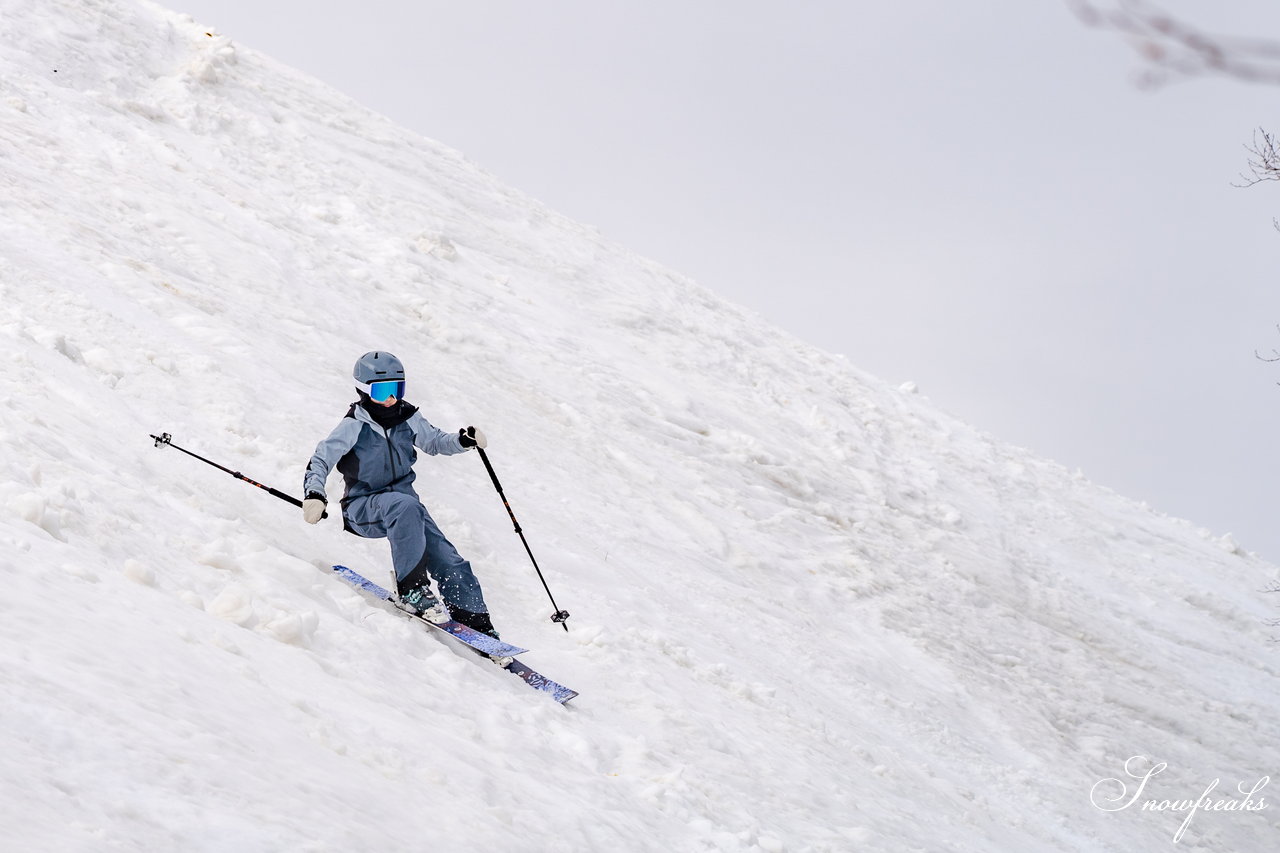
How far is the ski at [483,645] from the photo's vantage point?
20.3 ft

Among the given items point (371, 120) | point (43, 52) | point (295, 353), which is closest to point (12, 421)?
point (295, 353)

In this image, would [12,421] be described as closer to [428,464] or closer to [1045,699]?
[428,464]

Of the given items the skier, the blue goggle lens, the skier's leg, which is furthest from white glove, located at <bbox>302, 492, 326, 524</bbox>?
the blue goggle lens

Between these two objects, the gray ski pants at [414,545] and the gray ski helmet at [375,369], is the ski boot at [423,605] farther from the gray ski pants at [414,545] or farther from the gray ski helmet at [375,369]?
the gray ski helmet at [375,369]

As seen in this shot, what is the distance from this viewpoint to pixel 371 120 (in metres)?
22.3

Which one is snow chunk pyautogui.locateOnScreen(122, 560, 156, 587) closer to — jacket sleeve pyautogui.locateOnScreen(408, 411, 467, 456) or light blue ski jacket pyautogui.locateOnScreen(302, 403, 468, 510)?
light blue ski jacket pyautogui.locateOnScreen(302, 403, 468, 510)

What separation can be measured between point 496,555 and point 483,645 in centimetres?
229

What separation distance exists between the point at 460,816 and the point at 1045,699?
10174 millimetres

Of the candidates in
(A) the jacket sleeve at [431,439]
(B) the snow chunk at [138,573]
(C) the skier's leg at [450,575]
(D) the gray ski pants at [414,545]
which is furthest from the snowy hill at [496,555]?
(A) the jacket sleeve at [431,439]

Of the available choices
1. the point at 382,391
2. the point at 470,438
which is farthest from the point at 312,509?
the point at 470,438

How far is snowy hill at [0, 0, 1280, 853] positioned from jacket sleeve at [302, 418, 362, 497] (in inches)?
18.4

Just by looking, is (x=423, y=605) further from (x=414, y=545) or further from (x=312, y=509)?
(x=312, y=509)

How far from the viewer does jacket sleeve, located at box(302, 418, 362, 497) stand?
6273mm

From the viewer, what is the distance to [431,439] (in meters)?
7.18
